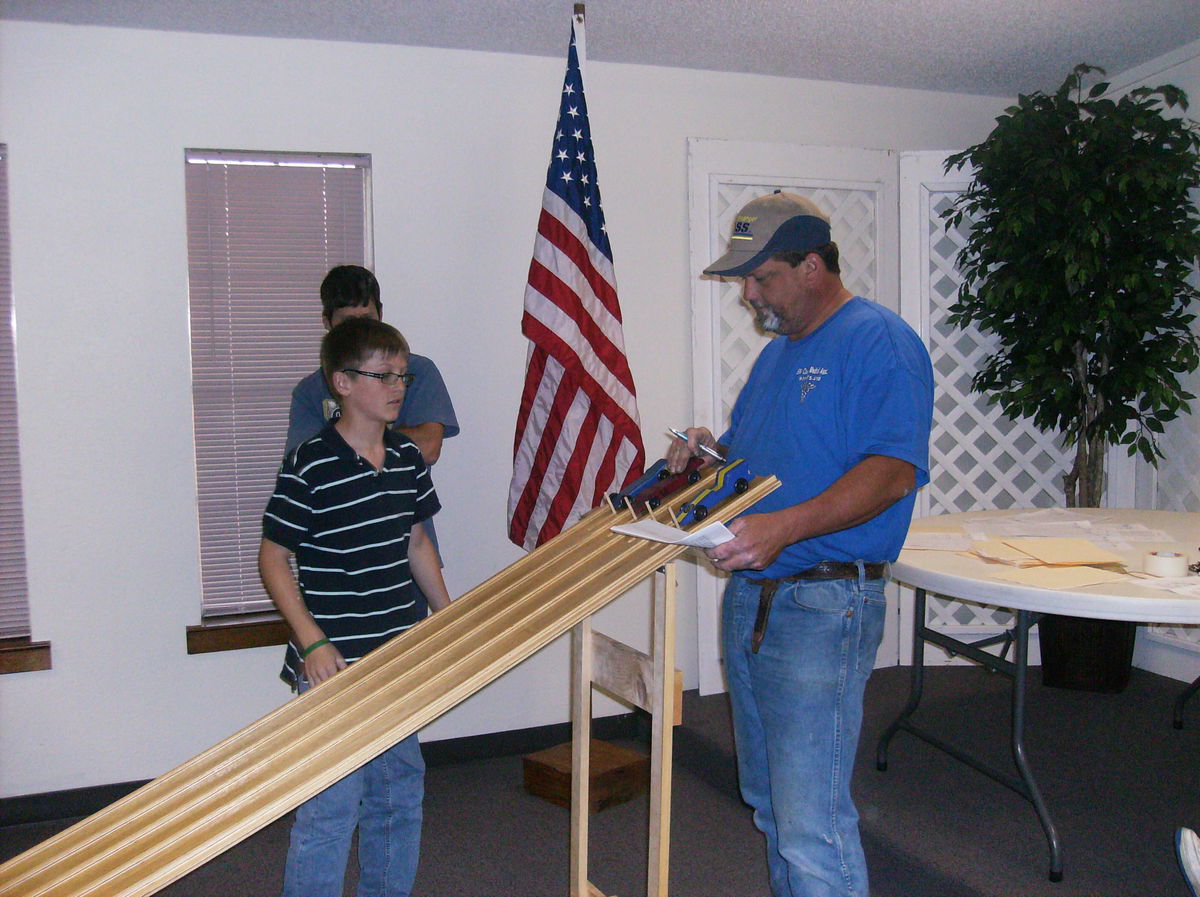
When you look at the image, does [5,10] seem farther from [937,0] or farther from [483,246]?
[937,0]

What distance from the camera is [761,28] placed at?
302 centimetres

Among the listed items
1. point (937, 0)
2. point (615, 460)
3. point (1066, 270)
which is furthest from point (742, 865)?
point (937, 0)

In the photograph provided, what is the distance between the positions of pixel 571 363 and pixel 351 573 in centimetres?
128

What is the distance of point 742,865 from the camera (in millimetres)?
2357

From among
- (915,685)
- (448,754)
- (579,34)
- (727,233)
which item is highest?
(579,34)

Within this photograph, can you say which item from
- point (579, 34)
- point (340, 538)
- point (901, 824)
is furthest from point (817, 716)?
point (579, 34)

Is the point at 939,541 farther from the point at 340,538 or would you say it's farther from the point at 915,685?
the point at 340,538

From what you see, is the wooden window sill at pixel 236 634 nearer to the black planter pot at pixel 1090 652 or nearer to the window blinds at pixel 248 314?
the window blinds at pixel 248 314

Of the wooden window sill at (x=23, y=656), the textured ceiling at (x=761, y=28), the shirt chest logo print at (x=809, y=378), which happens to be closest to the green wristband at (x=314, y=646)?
the shirt chest logo print at (x=809, y=378)

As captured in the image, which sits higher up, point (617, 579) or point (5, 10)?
point (5, 10)

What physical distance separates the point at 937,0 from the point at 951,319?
3.97ft

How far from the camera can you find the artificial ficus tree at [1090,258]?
3.21 meters

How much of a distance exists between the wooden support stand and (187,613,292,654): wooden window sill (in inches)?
60.0

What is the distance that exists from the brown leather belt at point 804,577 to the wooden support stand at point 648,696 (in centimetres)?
15
